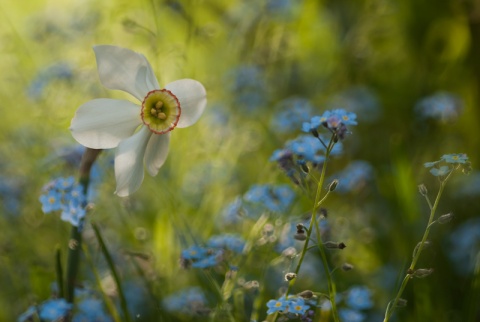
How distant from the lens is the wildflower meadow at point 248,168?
1.28 m

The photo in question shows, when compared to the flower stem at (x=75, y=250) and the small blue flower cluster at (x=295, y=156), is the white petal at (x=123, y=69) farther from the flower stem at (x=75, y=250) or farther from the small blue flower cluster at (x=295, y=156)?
the small blue flower cluster at (x=295, y=156)

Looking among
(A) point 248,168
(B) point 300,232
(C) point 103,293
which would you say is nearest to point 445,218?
(B) point 300,232

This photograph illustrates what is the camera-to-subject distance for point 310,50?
12.2 feet

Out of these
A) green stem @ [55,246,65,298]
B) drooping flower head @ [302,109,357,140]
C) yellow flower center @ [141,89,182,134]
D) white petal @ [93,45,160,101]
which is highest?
white petal @ [93,45,160,101]

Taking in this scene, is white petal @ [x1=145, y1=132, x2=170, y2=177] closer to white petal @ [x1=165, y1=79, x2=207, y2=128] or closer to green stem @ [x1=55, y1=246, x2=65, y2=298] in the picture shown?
white petal @ [x1=165, y1=79, x2=207, y2=128]

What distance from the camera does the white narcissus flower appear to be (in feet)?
4.04

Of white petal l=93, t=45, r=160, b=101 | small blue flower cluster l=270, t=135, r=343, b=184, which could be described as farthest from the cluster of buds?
white petal l=93, t=45, r=160, b=101

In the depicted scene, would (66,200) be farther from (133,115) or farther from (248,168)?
(248,168)

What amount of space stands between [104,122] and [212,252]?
0.39 m

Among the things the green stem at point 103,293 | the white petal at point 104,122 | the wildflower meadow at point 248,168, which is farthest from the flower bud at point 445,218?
the green stem at point 103,293

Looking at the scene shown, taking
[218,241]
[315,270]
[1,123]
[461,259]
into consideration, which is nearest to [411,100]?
[461,259]

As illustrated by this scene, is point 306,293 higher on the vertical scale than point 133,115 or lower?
lower

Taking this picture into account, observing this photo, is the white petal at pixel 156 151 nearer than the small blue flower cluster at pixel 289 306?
No

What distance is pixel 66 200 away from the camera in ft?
4.72
